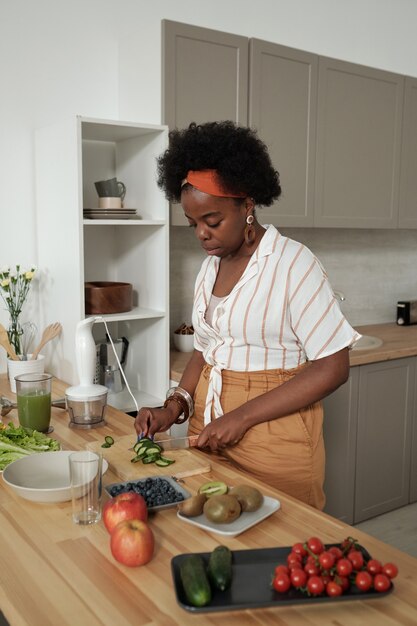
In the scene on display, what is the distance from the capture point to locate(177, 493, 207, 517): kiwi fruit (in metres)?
1.24

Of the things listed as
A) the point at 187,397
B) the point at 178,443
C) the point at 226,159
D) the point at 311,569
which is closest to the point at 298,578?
the point at 311,569

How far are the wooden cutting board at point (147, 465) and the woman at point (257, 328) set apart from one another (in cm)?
8

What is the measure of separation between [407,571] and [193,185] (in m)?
0.99

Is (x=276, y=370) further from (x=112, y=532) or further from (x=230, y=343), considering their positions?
(x=112, y=532)

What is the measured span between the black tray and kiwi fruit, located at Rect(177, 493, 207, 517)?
165 mm

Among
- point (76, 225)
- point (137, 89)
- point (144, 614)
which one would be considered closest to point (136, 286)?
point (76, 225)

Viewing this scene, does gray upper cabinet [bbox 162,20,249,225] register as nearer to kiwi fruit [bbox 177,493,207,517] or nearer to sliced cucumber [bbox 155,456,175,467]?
sliced cucumber [bbox 155,456,175,467]

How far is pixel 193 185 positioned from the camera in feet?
5.28

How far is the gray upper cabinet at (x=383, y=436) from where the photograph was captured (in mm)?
2904

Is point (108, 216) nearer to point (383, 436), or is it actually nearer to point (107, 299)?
point (107, 299)

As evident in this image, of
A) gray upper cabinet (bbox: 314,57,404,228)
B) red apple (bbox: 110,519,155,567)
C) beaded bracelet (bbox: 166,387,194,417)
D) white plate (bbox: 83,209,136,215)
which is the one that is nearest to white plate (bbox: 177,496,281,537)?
red apple (bbox: 110,519,155,567)

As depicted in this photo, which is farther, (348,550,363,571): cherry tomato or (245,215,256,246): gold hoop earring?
(245,215,256,246): gold hoop earring

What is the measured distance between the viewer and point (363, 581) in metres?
0.97

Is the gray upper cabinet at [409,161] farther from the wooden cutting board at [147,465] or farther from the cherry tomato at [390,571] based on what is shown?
the cherry tomato at [390,571]
